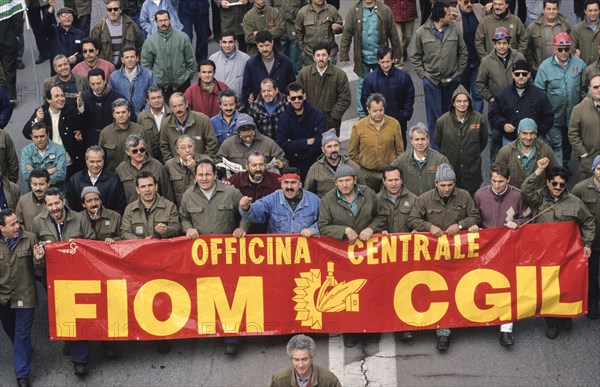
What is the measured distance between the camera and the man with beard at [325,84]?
19.3 meters

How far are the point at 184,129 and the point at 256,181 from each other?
204 centimetres

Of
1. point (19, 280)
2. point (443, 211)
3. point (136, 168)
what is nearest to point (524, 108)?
point (443, 211)

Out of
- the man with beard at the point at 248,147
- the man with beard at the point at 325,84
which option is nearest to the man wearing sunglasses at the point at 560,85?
the man with beard at the point at 325,84

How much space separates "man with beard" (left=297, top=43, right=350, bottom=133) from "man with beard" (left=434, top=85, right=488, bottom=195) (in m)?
1.79

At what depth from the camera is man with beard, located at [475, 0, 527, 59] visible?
790 inches

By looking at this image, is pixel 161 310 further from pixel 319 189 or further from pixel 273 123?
pixel 273 123

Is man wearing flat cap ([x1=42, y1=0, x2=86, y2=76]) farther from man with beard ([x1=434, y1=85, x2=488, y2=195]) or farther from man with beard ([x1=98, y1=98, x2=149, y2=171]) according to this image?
man with beard ([x1=434, y1=85, x2=488, y2=195])

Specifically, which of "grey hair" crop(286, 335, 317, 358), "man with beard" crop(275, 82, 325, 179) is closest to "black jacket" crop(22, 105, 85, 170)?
"man with beard" crop(275, 82, 325, 179)

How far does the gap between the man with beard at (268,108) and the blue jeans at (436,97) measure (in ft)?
8.36

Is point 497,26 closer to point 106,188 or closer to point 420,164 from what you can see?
point 420,164

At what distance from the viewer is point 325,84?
19328mm

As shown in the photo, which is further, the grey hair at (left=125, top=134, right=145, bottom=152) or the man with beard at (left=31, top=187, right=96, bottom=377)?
the grey hair at (left=125, top=134, right=145, bottom=152)

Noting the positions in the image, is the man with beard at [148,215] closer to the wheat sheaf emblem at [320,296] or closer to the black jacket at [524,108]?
the wheat sheaf emblem at [320,296]

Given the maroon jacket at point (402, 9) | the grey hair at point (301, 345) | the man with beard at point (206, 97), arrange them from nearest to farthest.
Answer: the grey hair at point (301, 345) → the man with beard at point (206, 97) → the maroon jacket at point (402, 9)
